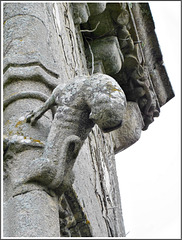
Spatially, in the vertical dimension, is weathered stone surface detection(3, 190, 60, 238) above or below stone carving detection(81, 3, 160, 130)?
below

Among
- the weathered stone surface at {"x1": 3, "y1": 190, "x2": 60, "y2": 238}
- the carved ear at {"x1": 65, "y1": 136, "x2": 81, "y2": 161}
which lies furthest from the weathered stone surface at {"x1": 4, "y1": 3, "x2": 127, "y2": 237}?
the carved ear at {"x1": 65, "y1": 136, "x2": 81, "y2": 161}

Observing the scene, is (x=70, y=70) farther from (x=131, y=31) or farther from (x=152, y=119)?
(x=152, y=119)

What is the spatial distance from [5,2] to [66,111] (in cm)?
115

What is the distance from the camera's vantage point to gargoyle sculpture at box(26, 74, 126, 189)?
252 cm

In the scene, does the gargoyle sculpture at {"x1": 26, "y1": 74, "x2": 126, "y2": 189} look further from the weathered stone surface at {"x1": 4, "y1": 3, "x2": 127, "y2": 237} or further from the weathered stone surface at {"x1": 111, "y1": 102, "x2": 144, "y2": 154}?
the weathered stone surface at {"x1": 111, "y1": 102, "x2": 144, "y2": 154}

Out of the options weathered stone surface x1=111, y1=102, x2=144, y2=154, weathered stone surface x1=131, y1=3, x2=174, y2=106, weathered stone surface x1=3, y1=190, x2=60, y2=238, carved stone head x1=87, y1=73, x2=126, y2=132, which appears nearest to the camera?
weathered stone surface x1=3, y1=190, x2=60, y2=238

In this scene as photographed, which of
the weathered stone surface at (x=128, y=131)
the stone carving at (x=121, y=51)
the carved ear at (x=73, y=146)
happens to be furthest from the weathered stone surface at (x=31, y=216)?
the weathered stone surface at (x=128, y=131)

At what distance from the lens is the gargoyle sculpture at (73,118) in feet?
8.28

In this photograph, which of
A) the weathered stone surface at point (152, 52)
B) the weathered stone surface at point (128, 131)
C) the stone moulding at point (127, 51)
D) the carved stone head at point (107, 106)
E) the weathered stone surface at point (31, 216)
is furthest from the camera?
the weathered stone surface at point (128, 131)

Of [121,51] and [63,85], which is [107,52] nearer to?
[121,51]

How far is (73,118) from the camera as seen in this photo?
2660 mm

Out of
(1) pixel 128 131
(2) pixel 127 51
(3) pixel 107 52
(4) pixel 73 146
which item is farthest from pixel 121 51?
(4) pixel 73 146

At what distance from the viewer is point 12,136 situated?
2744mm

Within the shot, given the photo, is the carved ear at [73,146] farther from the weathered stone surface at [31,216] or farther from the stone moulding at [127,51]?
the stone moulding at [127,51]
